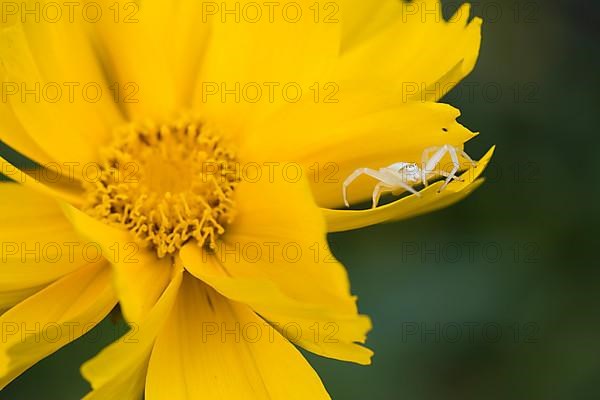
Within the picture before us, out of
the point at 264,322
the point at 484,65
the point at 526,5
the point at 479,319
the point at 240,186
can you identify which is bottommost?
the point at 479,319

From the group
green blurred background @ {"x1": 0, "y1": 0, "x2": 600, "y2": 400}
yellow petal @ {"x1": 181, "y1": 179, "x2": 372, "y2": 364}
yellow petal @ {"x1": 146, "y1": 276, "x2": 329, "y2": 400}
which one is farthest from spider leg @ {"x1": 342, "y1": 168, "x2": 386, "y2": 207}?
green blurred background @ {"x1": 0, "y1": 0, "x2": 600, "y2": 400}

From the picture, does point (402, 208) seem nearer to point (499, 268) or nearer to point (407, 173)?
point (407, 173)

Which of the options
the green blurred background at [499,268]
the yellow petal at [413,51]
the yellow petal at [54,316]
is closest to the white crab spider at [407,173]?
the yellow petal at [413,51]

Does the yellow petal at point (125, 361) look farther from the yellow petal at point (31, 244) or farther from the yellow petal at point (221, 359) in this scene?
the yellow petal at point (31, 244)

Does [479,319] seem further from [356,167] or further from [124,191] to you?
[124,191]

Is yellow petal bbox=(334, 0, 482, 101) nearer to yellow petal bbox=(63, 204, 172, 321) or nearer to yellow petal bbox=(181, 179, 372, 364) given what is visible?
yellow petal bbox=(181, 179, 372, 364)

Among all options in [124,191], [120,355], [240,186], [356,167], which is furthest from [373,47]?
[120,355]

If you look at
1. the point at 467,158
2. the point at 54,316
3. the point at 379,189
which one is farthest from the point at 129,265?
the point at 467,158
